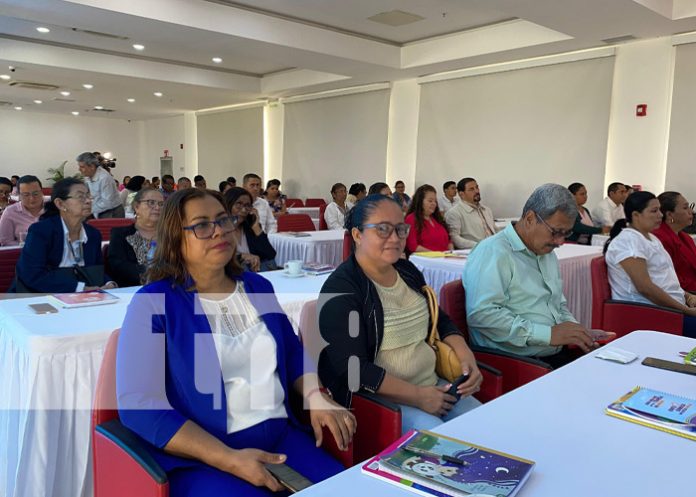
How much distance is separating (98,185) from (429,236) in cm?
391

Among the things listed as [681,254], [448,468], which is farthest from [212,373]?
[681,254]

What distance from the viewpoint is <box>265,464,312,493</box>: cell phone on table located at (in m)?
1.31

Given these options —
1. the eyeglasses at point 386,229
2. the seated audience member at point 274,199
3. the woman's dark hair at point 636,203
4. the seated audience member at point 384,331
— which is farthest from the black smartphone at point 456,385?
the seated audience member at point 274,199

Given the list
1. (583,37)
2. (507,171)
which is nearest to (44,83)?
(507,171)

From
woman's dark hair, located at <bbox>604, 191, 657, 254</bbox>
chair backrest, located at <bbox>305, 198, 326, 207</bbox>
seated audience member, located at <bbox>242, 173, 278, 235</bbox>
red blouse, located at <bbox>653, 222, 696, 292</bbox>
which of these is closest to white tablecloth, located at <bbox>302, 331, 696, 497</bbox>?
woman's dark hair, located at <bbox>604, 191, 657, 254</bbox>

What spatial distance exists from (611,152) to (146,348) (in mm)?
7304

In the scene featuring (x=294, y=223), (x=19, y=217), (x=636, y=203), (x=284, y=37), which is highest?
(x=284, y=37)

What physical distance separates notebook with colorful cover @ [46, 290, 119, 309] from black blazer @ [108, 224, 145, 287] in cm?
54

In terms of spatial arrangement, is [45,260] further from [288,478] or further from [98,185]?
[98,185]

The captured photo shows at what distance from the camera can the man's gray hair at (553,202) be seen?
231 cm

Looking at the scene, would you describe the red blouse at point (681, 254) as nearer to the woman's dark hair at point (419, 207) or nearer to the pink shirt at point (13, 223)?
the woman's dark hair at point (419, 207)

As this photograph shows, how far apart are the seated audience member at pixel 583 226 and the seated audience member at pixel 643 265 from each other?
100 inches

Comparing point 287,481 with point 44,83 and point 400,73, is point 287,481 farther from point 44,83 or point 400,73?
point 44,83

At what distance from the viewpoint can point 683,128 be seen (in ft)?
21.8
